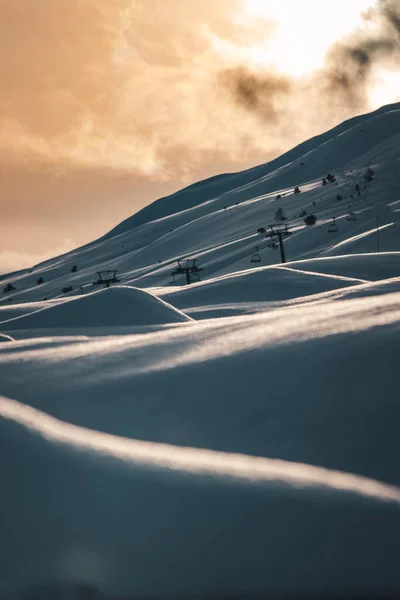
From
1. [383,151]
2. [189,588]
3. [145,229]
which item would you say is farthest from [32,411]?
[145,229]

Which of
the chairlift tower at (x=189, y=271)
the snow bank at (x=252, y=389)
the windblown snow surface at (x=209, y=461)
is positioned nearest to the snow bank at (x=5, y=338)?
the windblown snow surface at (x=209, y=461)

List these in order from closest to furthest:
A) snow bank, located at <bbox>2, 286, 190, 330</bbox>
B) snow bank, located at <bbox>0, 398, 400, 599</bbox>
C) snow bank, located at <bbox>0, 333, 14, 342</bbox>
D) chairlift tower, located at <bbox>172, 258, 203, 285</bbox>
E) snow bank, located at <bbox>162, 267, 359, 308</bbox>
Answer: snow bank, located at <bbox>0, 398, 400, 599</bbox> → snow bank, located at <bbox>0, 333, 14, 342</bbox> → snow bank, located at <bbox>2, 286, 190, 330</bbox> → snow bank, located at <bbox>162, 267, 359, 308</bbox> → chairlift tower, located at <bbox>172, 258, 203, 285</bbox>

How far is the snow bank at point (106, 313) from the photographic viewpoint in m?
8.07

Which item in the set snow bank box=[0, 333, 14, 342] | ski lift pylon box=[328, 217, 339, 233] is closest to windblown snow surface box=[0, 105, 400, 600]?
snow bank box=[0, 333, 14, 342]

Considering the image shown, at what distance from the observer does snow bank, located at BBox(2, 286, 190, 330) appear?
8.07m

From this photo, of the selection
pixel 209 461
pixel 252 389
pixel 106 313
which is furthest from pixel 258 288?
pixel 209 461

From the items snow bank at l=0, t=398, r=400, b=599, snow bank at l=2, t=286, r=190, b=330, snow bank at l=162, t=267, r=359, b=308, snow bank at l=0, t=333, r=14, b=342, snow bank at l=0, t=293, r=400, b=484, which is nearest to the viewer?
snow bank at l=0, t=398, r=400, b=599

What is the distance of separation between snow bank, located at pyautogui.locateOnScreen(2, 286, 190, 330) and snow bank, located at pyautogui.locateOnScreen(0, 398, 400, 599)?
5.42m

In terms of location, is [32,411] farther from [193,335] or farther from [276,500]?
[193,335]

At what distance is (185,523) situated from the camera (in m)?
2.22

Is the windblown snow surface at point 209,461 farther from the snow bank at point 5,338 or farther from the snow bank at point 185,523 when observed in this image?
the snow bank at point 5,338

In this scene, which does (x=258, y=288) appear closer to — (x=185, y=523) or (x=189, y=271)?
(x=185, y=523)

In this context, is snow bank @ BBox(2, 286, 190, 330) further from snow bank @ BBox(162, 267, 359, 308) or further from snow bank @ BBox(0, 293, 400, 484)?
snow bank @ BBox(162, 267, 359, 308)

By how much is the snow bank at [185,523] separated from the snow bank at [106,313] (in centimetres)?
542
